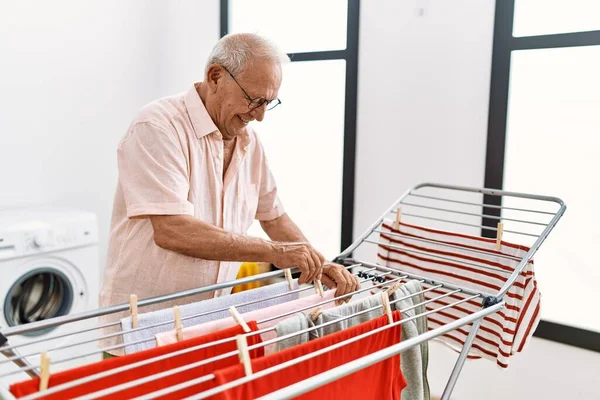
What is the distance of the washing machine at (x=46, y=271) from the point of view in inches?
96.1

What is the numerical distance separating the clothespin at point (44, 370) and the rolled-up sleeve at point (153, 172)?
23.2 inches

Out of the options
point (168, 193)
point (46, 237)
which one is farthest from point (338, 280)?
point (46, 237)

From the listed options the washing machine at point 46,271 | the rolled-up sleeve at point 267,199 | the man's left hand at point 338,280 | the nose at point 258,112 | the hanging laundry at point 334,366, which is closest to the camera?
the hanging laundry at point 334,366

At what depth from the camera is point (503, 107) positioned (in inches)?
91.4

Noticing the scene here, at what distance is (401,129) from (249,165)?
1.11m

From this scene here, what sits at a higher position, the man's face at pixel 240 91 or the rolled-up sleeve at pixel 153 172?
the man's face at pixel 240 91

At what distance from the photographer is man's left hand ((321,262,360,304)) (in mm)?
1402

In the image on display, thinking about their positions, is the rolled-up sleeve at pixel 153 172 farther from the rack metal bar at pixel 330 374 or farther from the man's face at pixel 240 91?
the rack metal bar at pixel 330 374

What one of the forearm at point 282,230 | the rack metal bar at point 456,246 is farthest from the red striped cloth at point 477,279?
the forearm at point 282,230

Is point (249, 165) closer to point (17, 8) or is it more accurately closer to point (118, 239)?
point (118, 239)

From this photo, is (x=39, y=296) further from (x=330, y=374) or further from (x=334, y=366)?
(x=330, y=374)

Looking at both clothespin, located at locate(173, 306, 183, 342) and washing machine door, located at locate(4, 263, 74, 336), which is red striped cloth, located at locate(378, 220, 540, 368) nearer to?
clothespin, located at locate(173, 306, 183, 342)

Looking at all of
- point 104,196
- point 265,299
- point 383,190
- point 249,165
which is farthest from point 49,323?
point 104,196

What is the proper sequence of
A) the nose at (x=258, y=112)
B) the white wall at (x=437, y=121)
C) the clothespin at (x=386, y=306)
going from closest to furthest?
the clothespin at (x=386, y=306) → the nose at (x=258, y=112) → the white wall at (x=437, y=121)
